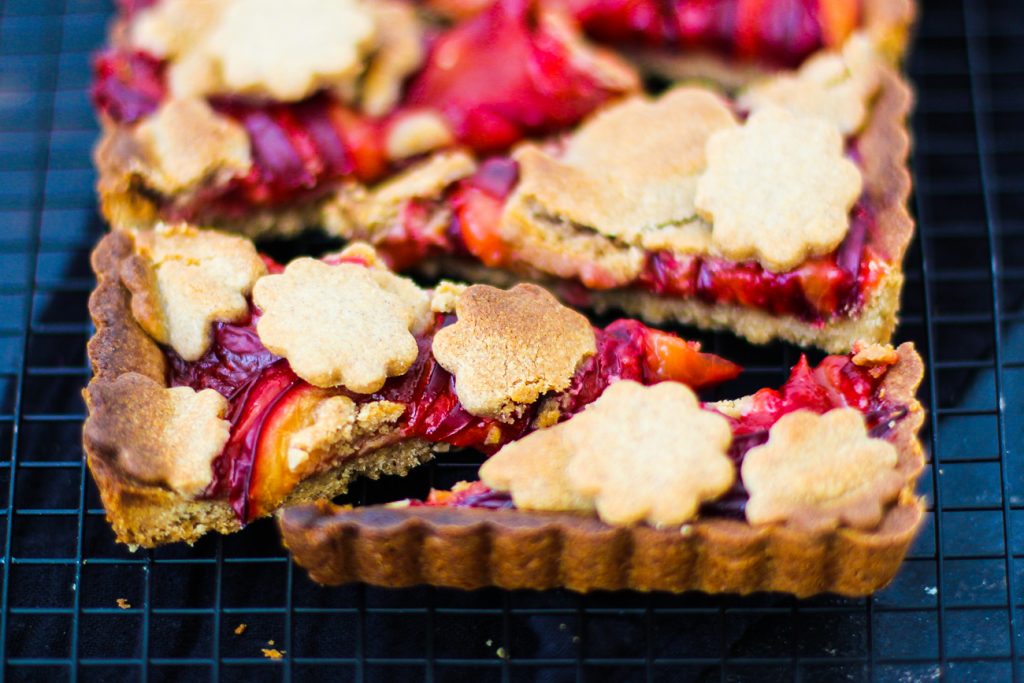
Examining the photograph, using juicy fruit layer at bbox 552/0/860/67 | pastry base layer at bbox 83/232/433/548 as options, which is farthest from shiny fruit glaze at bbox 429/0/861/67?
pastry base layer at bbox 83/232/433/548

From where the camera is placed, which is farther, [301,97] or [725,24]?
[725,24]

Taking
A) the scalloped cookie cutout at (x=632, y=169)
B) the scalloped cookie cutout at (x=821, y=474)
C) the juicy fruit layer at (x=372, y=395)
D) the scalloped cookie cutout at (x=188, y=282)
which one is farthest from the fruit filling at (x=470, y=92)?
the scalloped cookie cutout at (x=821, y=474)

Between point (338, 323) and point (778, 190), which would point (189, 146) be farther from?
point (778, 190)

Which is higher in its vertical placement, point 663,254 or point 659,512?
point 663,254

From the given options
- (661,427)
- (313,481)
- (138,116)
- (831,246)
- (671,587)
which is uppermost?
(138,116)

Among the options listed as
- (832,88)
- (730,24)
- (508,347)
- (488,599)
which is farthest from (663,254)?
(488,599)

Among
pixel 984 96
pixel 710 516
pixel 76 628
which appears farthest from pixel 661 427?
pixel 984 96

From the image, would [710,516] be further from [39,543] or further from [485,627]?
[39,543]
